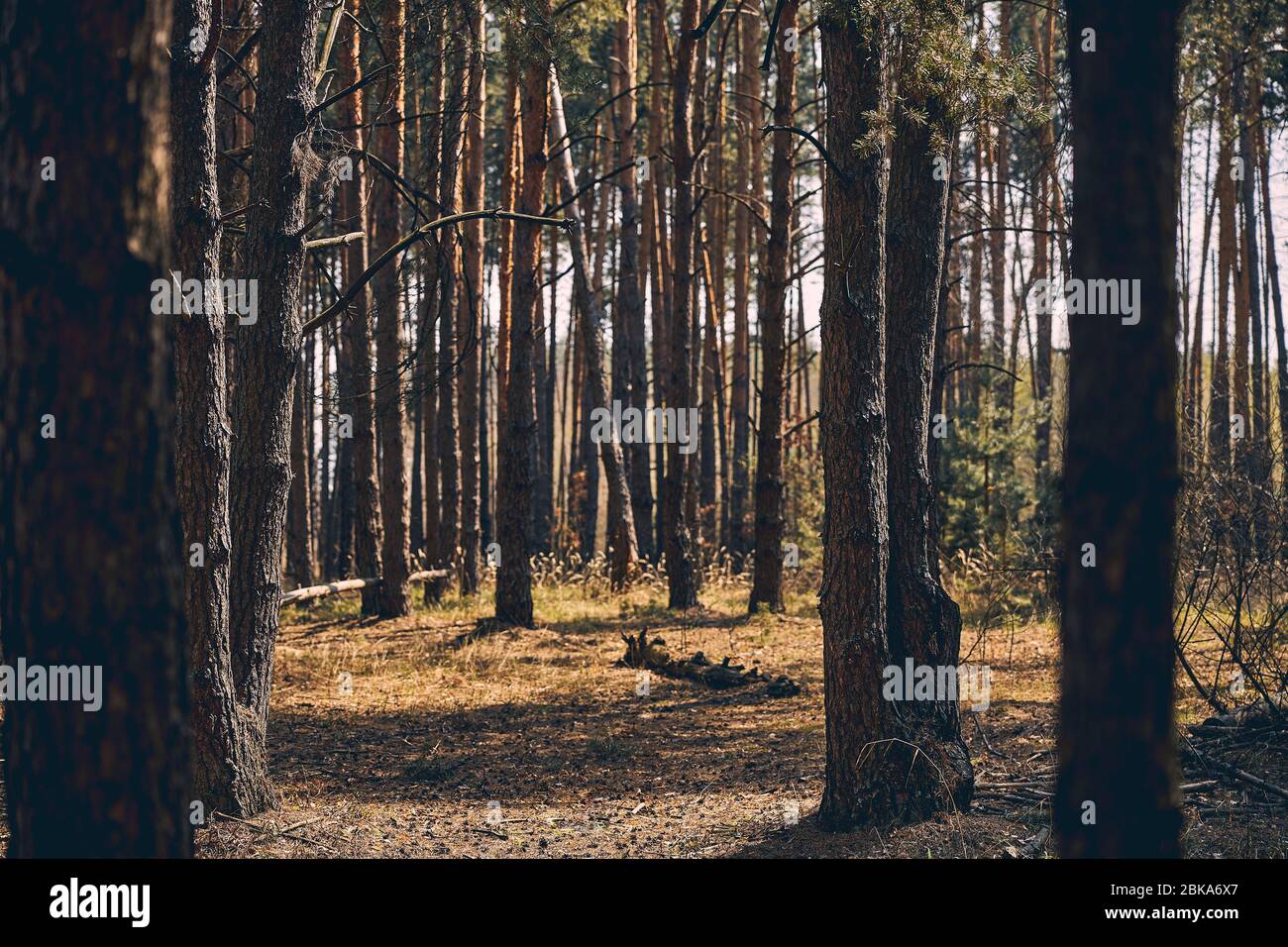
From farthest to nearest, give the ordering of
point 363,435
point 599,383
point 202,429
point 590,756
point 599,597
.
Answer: point 599,597, point 599,383, point 363,435, point 590,756, point 202,429

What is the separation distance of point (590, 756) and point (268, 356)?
3.58 metres

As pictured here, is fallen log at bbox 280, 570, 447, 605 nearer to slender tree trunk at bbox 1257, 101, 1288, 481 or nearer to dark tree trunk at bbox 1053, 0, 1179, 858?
dark tree trunk at bbox 1053, 0, 1179, 858

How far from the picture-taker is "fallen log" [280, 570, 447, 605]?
35.4ft

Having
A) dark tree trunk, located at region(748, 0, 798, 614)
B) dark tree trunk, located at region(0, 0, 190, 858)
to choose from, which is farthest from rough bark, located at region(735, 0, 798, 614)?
dark tree trunk, located at region(0, 0, 190, 858)

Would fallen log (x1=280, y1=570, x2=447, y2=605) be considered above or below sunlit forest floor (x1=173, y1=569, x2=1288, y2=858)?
above

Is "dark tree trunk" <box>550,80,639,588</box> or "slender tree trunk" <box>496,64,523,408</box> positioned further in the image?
"dark tree trunk" <box>550,80,639,588</box>

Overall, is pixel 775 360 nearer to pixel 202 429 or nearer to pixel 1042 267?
pixel 202 429

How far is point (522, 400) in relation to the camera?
41.4 feet

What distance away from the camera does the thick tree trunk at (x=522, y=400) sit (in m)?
12.4

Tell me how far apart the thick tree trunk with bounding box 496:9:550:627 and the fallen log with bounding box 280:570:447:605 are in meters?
1.68

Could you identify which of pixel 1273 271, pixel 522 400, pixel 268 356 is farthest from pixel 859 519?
pixel 1273 271

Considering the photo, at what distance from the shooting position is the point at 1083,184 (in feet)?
8.34

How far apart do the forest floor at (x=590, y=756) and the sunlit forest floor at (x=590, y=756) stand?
0.8 inches
